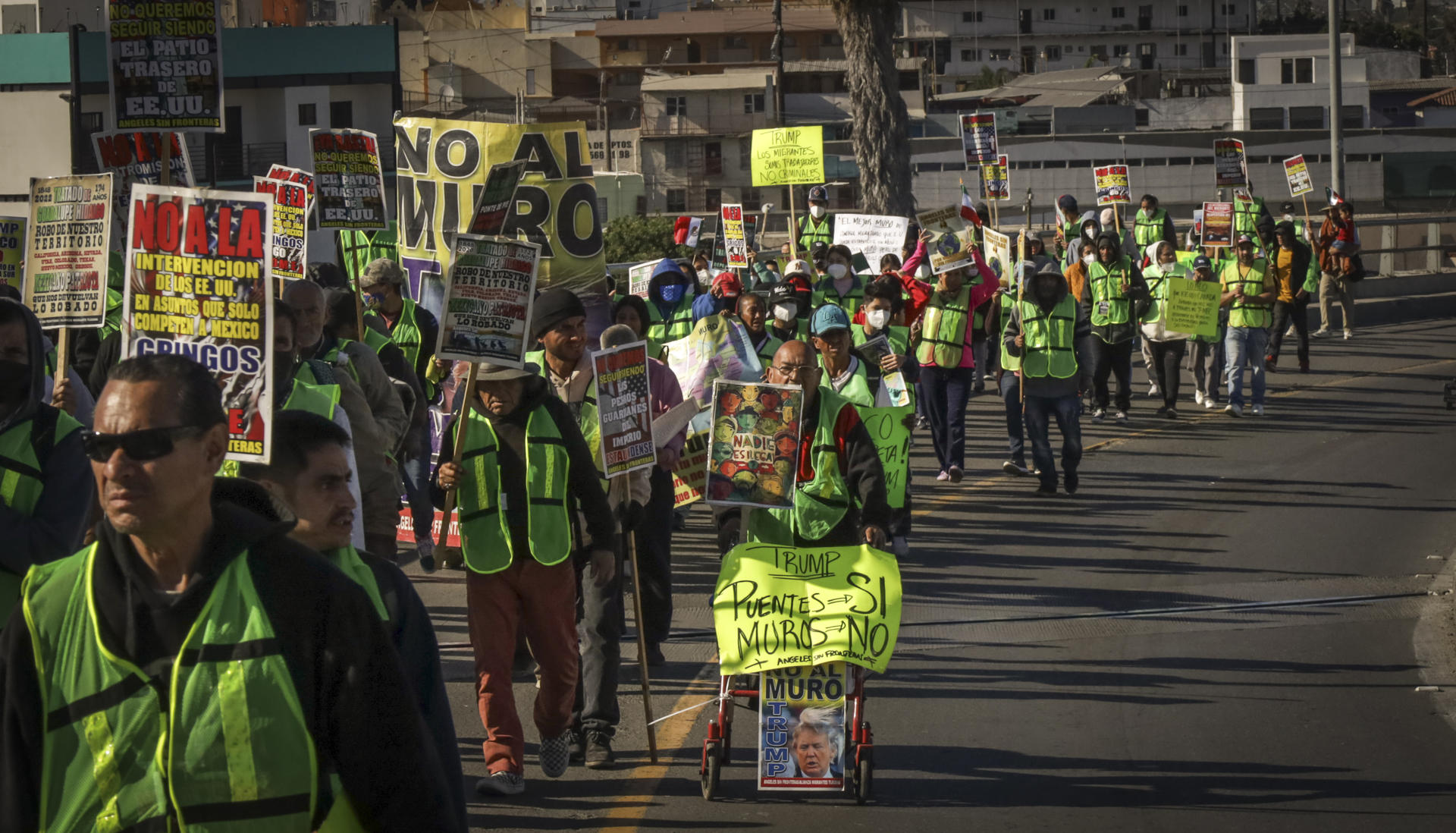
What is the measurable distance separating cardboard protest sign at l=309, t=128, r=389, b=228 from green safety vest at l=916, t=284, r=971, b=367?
495 cm

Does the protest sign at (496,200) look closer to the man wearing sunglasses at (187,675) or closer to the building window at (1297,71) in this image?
the man wearing sunglasses at (187,675)

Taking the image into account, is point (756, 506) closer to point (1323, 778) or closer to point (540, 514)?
point (540, 514)

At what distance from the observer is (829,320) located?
10.0 m

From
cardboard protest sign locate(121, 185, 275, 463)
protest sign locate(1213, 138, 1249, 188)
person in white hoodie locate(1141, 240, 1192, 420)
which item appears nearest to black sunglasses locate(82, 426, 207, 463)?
cardboard protest sign locate(121, 185, 275, 463)

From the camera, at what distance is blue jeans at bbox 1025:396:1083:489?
14.6 m

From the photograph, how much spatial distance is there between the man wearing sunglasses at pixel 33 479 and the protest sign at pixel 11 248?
5.67m

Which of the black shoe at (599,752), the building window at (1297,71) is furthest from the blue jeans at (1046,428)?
the building window at (1297,71)

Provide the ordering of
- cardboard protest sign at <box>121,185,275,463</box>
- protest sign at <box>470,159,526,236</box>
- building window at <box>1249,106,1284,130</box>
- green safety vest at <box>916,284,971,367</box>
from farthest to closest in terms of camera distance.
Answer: building window at <box>1249,106,1284,130</box> → green safety vest at <box>916,284,971,367</box> → protest sign at <box>470,159,526,236</box> → cardboard protest sign at <box>121,185,275,463</box>

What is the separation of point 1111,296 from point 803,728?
12624mm

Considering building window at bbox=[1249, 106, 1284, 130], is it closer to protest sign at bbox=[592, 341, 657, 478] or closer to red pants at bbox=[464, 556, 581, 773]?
protest sign at bbox=[592, 341, 657, 478]

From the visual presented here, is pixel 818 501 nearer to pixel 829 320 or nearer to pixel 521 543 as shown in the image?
pixel 521 543

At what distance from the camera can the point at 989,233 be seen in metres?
17.6

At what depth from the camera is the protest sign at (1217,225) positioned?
886 inches

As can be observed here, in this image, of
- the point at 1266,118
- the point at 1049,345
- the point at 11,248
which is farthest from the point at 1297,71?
the point at 11,248
